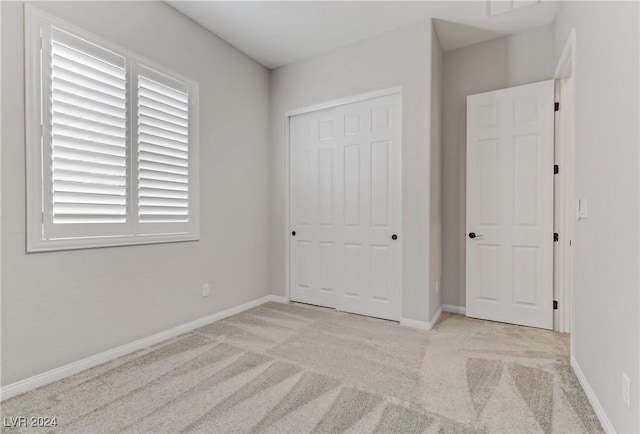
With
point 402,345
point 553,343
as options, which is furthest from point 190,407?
point 553,343

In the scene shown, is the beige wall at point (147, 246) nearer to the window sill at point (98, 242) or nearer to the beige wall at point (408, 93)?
the window sill at point (98, 242)

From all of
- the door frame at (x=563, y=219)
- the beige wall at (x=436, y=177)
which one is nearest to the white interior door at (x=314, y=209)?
the beige wall at (x=436, y=177)

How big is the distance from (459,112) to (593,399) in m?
2.78

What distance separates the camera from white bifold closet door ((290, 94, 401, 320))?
3342 millimetres

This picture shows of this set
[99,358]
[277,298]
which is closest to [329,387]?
[99,358]

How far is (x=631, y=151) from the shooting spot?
142 centimetres

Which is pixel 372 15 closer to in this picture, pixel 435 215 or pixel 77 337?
pixel 435 215

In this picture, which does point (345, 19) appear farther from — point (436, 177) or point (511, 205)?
point (511, 205)

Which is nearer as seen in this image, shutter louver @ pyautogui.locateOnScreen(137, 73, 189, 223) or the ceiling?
shutter louver @ pyautogui.locateOnScreen(137, 73, 189, 223)

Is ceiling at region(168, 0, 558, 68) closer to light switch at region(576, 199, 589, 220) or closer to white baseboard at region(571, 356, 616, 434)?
light switch at region(576, 199, 589, 220)

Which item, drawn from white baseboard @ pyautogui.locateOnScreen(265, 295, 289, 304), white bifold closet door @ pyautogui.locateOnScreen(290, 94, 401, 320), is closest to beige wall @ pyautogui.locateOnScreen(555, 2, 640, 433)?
white bifold closet door @ pyautogui.locateOnScreen(290, 94, 401, 320)

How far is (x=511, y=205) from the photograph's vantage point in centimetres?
323

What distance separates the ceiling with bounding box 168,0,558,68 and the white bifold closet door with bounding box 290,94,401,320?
27.8 inches

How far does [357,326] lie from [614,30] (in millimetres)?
2761
